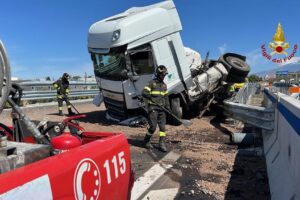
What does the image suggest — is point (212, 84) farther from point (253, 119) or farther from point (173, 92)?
point (253, 119)

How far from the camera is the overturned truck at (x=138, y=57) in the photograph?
12.0 metres

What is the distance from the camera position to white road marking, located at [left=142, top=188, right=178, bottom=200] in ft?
18.4

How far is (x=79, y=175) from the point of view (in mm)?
2695

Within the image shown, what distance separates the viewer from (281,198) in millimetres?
4297

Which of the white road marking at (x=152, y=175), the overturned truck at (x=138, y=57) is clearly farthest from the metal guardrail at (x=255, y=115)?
the white road marking at (x=152, y=175)

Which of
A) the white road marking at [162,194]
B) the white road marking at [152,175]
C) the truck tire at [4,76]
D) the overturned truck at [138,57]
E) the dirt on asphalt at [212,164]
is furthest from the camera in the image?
the overturned truck at [138,57]

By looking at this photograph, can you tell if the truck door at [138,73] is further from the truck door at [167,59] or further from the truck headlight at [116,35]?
the truck headlight at [116,35]

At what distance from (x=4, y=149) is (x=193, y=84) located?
11.3 meters

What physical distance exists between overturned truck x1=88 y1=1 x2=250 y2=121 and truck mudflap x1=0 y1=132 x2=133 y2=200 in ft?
28.1

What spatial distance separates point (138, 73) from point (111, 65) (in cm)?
92

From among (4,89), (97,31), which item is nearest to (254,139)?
(97,31)

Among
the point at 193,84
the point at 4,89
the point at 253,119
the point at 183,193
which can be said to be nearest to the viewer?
the point at 4,89

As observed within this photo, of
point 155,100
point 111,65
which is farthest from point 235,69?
point 155,100

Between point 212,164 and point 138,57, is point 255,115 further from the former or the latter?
point 138,57
